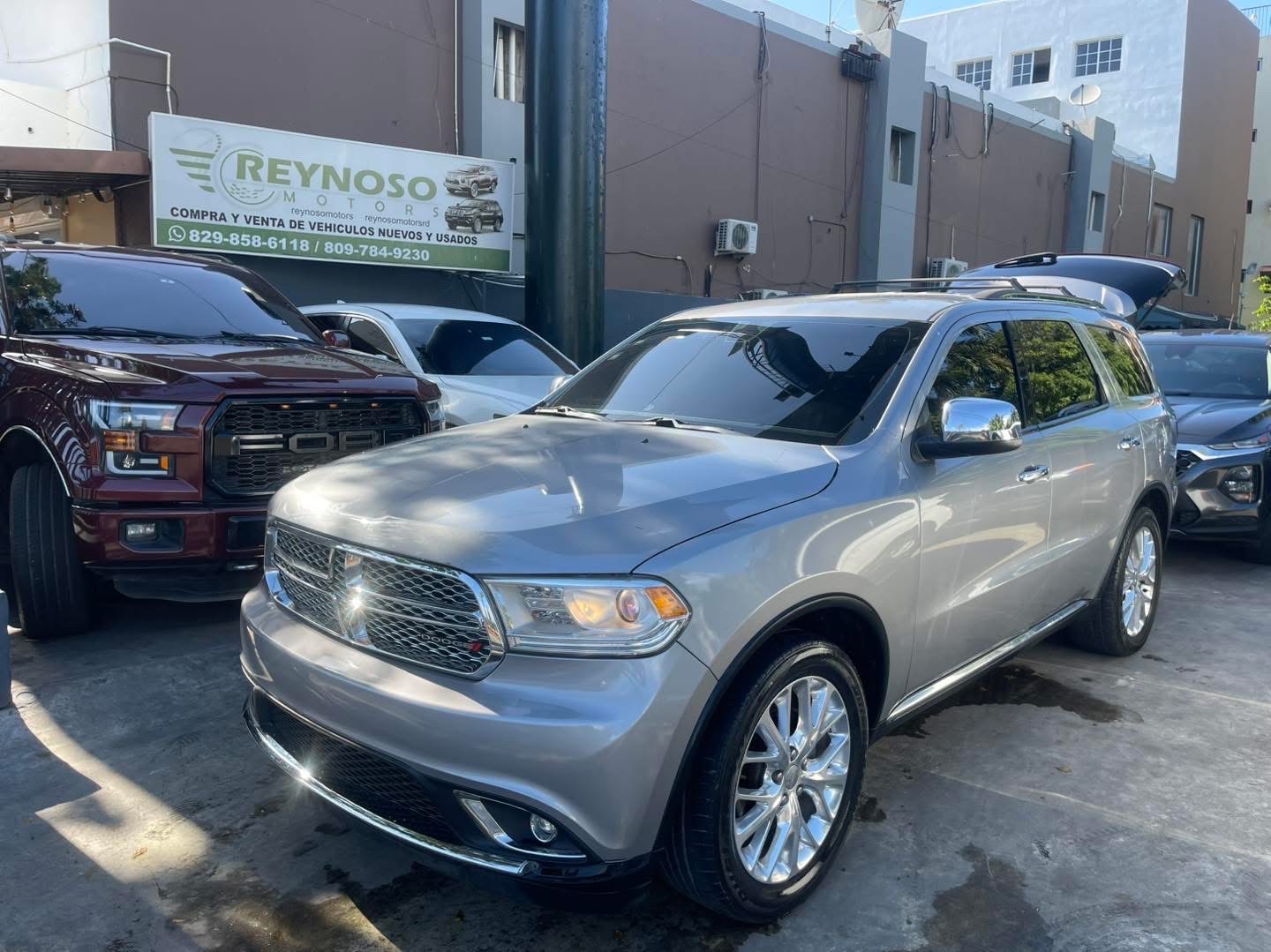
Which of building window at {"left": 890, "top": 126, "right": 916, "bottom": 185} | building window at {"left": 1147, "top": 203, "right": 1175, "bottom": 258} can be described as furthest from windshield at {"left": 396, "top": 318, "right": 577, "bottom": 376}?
building window at {"left": 1147, "top": 203, "right": 1175, "bottom": 258}

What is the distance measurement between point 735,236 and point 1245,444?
9.74m

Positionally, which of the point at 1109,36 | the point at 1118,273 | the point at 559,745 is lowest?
the point at 559,745

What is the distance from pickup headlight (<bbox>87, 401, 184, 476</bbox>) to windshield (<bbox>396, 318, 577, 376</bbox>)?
3178mm

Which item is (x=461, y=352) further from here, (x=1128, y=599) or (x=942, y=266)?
(x=942, y=266)

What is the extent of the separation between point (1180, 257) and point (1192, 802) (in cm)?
3022

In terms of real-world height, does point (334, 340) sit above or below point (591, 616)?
above

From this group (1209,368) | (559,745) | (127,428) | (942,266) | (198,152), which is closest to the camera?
(559,745)

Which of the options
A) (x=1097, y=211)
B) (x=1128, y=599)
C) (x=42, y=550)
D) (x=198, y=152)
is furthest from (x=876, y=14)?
(x=42, y=550)

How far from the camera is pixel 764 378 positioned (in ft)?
12.1

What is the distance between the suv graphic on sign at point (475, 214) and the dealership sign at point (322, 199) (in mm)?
11

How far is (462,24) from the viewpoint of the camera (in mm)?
12500

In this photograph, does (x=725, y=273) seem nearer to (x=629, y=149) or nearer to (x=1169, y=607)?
(x=629, y=149)

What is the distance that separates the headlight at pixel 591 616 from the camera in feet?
7.85

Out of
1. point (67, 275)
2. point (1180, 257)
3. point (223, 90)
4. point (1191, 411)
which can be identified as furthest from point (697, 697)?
point (1180, 257)
